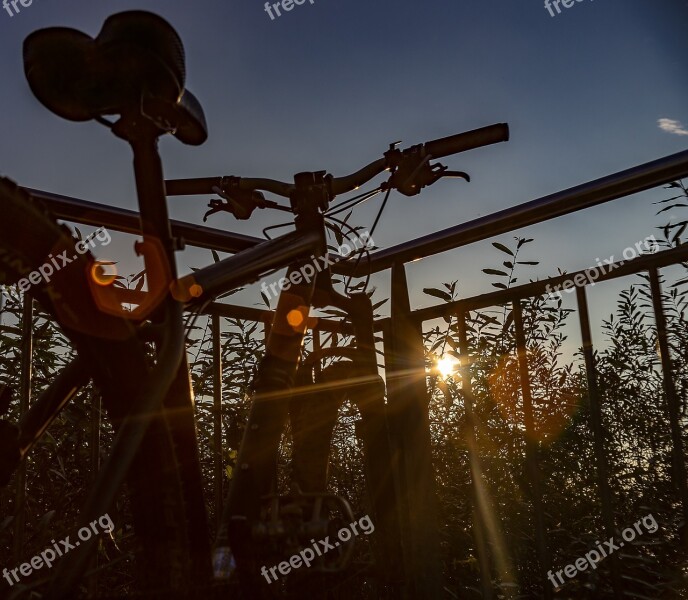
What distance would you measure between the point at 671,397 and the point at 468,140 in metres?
0.87

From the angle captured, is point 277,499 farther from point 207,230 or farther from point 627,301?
point 627,301

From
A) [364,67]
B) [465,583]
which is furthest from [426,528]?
[364,67]

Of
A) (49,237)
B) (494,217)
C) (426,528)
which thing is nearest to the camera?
(49,237)

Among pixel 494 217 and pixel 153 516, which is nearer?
pixel 153 516

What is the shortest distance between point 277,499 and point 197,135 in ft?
2.66

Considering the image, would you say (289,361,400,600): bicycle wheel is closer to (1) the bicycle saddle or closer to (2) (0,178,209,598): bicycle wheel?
(2) (0,178,209,598): bicycle wheel

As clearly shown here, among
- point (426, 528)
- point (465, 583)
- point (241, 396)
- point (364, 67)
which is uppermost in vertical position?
point (364, 67)

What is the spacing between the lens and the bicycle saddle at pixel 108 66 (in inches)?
42.9

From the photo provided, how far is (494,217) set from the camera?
5.75 feet

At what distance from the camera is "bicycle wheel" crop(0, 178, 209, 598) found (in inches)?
42.4

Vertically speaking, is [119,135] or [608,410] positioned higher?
[119,135]

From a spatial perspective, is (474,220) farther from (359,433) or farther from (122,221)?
(122,221)

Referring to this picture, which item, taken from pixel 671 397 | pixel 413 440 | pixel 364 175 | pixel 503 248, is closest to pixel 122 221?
pixel 364 175
